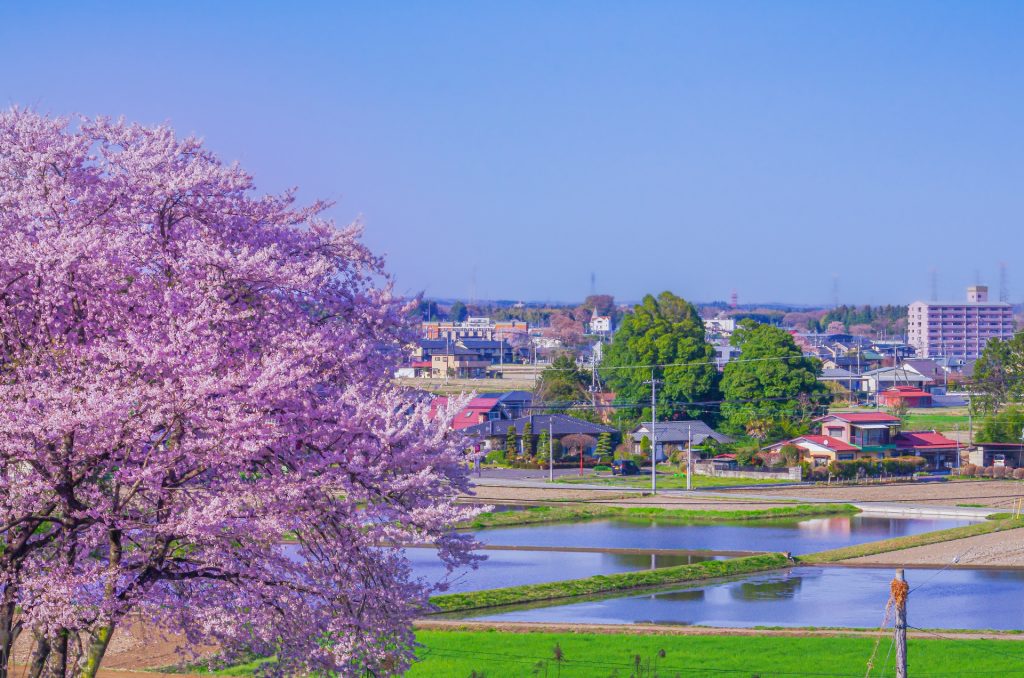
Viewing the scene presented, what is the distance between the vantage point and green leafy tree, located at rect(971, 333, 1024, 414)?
194 ft

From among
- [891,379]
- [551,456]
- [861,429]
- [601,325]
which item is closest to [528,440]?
[551,456]

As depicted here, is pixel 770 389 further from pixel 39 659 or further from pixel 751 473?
pixel 39 659

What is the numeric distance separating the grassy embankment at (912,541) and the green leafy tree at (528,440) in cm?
2078

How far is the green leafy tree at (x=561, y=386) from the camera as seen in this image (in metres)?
61.8

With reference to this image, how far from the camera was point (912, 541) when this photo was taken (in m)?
30.3

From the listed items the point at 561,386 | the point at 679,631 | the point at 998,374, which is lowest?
the point at 679,631

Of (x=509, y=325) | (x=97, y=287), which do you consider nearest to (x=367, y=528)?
(x=97, y=287)

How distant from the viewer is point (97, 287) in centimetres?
915

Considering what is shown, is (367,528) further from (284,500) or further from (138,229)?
(138,229)

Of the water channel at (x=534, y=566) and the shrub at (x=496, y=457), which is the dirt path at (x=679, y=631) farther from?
the shrub at (x=496, y=457)

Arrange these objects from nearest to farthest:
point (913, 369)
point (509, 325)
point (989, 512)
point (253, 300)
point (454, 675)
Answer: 1. point (253, 300)
2. point (454, 675)
3. point (989, 512)
4. point (913, 369)
5. point (509, 325)

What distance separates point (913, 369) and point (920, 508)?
56.0m

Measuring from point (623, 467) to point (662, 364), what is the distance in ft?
30.1

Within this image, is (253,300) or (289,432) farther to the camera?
(253,300)
